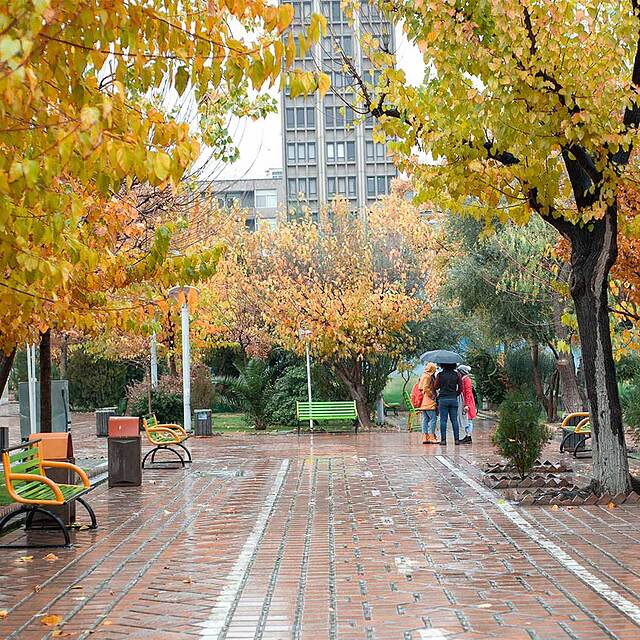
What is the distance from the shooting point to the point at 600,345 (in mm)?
13211

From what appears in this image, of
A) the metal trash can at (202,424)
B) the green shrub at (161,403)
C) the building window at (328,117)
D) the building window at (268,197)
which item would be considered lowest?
the metal trash can at (202,424)

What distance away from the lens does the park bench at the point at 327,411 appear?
29462mm

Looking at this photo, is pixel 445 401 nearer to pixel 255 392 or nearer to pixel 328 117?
pixel 255 392

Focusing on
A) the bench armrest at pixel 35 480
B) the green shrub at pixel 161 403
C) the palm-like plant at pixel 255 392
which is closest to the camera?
the bench armrest at pixel 35 480

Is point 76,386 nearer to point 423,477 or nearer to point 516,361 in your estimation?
point 516,361

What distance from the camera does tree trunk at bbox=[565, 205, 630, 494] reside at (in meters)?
13.1

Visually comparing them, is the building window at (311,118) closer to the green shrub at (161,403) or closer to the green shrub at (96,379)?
the green shrub at (96,379)

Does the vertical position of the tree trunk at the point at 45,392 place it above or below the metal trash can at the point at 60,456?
above

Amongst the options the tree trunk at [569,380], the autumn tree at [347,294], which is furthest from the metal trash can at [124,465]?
the tree trunk at [569,380]

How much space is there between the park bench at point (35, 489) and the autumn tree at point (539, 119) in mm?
5245

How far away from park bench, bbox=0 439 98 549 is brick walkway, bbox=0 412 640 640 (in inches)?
17.2

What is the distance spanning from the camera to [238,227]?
4722 cm

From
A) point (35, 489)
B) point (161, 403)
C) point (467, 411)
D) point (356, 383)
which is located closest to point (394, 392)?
point (356, 383)

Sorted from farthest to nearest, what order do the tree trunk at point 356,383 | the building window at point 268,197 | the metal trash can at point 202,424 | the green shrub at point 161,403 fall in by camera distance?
1. the building window at point 268,197
2. the green shrub at point 161,403
3. the tree trunk at point 356,383
4. the metal trash can at point 202,424
